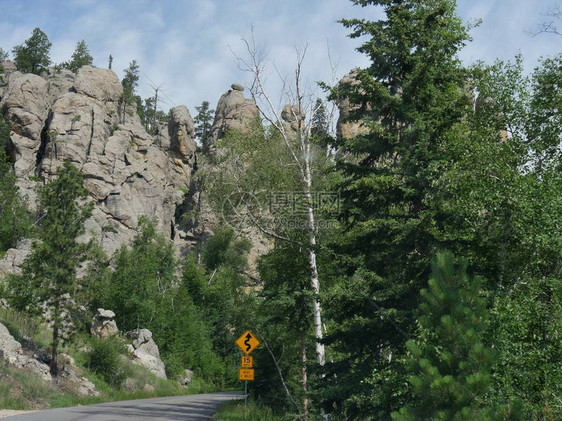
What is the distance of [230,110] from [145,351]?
48355mm

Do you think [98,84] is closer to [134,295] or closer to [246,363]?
[134,295]

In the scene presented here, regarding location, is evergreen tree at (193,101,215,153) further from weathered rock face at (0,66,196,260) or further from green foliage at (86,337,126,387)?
green foliage at (86,337,126,387)

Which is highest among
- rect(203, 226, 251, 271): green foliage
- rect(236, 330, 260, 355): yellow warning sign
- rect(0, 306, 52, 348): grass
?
rect(203, 226, 251, 271): green foliage

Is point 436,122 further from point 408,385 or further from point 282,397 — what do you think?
point 282,397

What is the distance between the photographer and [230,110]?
82.7 m

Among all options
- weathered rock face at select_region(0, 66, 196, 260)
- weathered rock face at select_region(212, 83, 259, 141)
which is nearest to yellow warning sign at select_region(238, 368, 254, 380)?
weathered rock face at select_region(0, 66, 196, 260)

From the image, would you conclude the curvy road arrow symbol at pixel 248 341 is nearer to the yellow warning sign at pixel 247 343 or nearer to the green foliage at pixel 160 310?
the yellow warning sign at pixel 247 343

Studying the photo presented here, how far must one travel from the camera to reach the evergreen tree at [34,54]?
86250 millimetres

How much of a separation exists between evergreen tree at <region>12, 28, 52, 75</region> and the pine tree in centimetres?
9108

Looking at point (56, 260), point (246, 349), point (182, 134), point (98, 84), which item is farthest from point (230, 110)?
point (246, 349)

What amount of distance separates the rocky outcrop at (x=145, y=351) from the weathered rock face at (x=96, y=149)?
2046cm

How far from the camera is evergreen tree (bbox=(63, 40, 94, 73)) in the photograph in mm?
101875

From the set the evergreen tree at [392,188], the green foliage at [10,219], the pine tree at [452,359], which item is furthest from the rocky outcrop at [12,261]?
the pine tree at [452,359]

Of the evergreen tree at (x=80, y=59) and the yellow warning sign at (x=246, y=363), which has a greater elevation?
the evergreen tree at (x=80, y=59)
